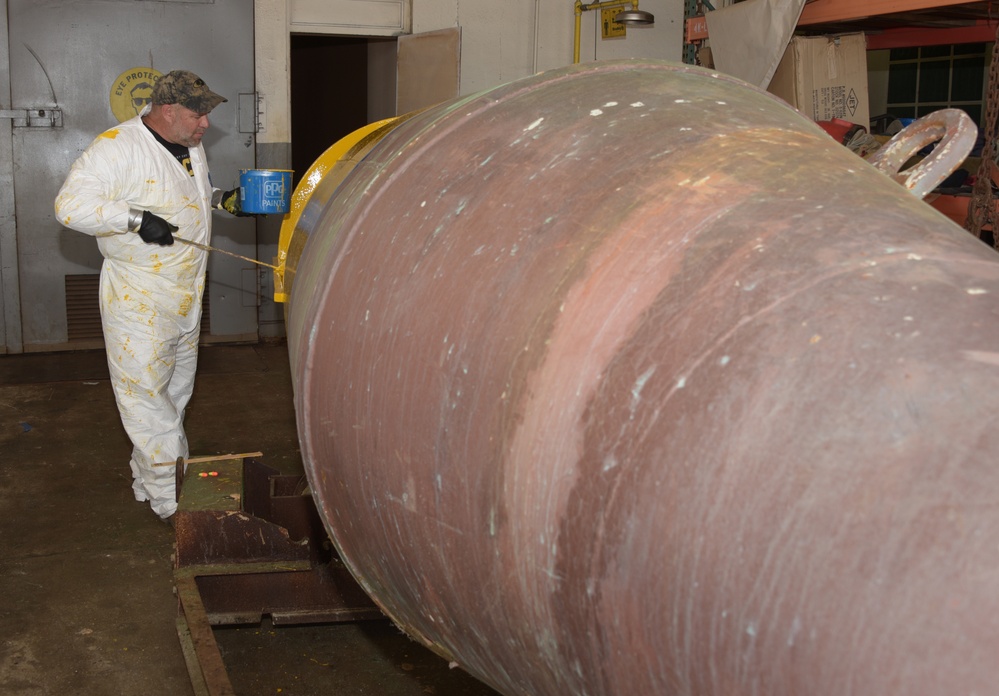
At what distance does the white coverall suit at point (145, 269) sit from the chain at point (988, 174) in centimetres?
255

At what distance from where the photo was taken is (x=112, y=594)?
9.15 ft

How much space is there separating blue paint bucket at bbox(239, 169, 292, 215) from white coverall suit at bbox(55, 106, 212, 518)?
12.3 inches

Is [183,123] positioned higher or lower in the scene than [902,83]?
lower

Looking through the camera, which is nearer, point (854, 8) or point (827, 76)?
point (854, 8)

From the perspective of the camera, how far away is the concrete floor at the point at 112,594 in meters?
2.41

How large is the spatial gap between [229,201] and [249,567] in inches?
55.0

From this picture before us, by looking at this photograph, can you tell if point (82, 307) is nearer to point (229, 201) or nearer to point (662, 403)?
point (229, 201)

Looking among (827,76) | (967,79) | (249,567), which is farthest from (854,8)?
(249,567)

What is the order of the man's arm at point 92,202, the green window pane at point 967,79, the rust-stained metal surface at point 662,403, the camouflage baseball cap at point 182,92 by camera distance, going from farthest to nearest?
the green window pane at point 967,79 < the camouflage baseball cap at point 182,92 < the man's arm at point 92,202 < the rust-stained metal surface at point 662,403

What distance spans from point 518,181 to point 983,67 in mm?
4801

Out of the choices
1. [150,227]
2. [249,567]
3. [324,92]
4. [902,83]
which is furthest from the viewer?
[324,92]

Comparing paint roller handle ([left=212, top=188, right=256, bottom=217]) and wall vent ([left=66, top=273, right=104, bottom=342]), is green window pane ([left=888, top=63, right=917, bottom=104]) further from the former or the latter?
wall vent ([left=66, top=273, right=104, bottom=342])

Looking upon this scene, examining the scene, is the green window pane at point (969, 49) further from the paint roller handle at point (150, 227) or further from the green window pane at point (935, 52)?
the paint roller handle at point (150, 227)

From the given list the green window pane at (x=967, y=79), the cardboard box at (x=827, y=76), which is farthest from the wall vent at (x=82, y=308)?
the green window pane at (x=967, y=79)
